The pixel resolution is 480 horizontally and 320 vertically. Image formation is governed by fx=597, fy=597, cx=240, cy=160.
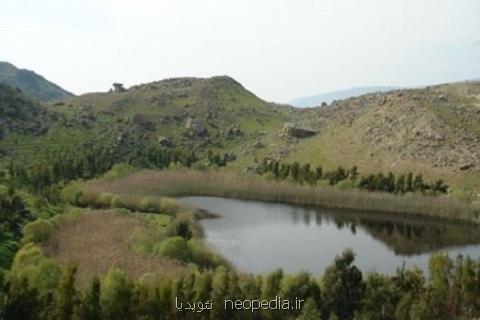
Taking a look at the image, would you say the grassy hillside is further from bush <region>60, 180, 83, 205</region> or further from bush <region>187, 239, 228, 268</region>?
bush <region>187, 239, 228, 268</region>

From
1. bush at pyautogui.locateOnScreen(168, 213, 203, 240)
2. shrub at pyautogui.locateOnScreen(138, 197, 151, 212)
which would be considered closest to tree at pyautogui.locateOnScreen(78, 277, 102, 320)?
bush at pyautogui.locateOnScreen(168, 213, 203, 240)

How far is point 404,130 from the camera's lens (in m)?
147

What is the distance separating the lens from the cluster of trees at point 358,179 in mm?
114000

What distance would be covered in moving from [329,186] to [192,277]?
258 ft

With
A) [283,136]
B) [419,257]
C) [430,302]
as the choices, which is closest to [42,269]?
[430,302]

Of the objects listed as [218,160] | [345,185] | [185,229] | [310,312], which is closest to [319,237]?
[185,229]

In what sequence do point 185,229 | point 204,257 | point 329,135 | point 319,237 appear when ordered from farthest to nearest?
point 329,135 < point 319,237 < point 185,229 < point 204,257

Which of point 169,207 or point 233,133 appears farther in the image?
point 233,133

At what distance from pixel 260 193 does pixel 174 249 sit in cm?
6646

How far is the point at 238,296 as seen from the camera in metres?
44.0

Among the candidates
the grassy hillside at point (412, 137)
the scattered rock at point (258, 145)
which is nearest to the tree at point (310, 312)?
the grassy hillside at point (412, 137)

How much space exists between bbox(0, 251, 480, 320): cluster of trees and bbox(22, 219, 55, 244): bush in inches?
734

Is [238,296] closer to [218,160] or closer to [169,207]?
[169,207]

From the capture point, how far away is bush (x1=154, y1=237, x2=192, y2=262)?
59.7m
